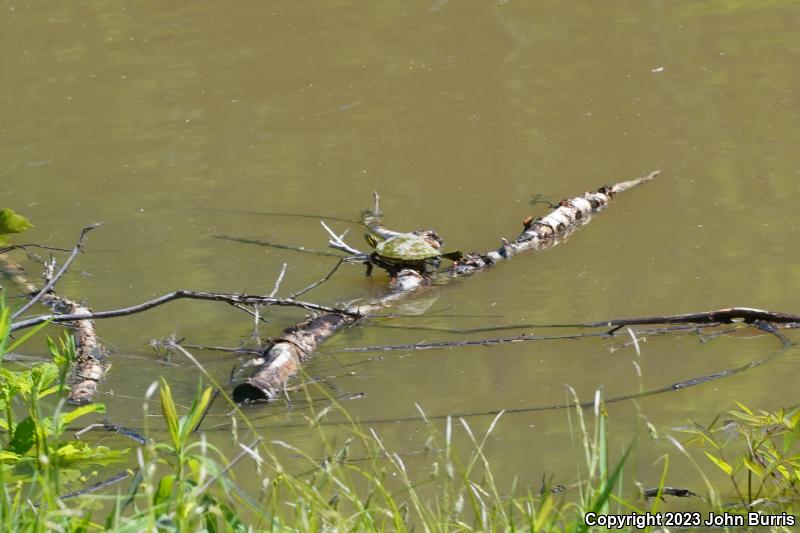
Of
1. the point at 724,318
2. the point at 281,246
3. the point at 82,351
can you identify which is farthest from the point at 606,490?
the point at 281,246

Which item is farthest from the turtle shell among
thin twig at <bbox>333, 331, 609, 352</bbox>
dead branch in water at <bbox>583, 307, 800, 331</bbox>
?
dead branch in water at <bbox>583, 307, 800, 331</bbox>

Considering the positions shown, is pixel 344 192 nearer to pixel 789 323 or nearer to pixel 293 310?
pixel 293 310

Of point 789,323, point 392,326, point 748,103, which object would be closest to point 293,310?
point 392,326

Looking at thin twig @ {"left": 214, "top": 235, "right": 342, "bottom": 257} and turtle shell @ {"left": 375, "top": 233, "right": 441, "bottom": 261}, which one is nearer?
turtle shell @ {"left": 375, "top": 233, "right": 441, "bottom": 261}

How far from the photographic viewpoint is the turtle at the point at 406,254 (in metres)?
4.50

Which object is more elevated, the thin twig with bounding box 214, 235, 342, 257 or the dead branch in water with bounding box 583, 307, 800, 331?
the dead branch in water with bounding box 583, 307, 800, 331

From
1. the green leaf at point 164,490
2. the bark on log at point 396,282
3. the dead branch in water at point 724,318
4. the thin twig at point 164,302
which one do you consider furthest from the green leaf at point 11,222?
the dead branch in water at point 724,318

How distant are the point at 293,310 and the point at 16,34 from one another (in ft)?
16.6

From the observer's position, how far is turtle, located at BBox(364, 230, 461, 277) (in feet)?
14.8

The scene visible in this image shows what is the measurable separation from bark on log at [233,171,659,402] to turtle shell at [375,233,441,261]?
0.31 feet

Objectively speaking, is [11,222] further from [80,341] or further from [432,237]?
[432,237]

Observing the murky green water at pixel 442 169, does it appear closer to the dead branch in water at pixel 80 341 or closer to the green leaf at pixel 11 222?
the dead branch in water at pixel 80 341

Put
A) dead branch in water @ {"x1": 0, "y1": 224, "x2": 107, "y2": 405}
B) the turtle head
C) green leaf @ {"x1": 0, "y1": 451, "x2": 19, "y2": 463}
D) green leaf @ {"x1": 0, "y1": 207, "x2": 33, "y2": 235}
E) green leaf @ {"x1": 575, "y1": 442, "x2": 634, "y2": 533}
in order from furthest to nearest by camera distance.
→ the turtle head
dead branch in water @ {"x1": 0, "y1": 224, "x2": 107, "y2": 405}
green leaf @ {"x1": 0, "y1": 207, "x2": 33, "y2": 235}
green leaf @ {"x1": 0, "y1": 451, "x2": 19, "y2": 463}
green leaf @ {"x1": 575, "y1": 442, "x2": 634, "y2": 533}

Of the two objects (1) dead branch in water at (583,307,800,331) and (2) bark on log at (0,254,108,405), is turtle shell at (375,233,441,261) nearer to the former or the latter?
(1) dead branch in water at (583,307,800,331)
